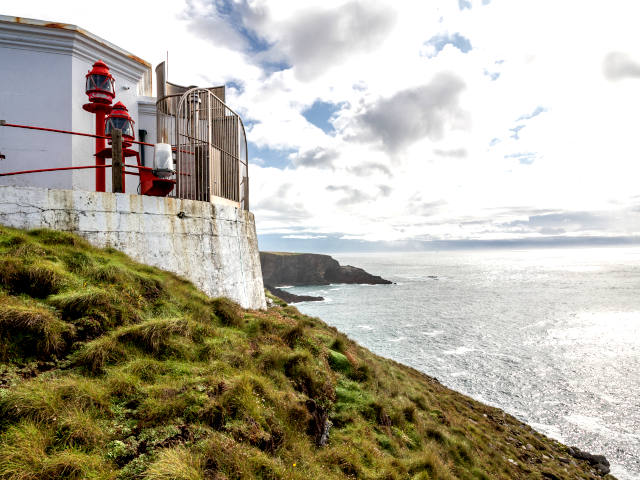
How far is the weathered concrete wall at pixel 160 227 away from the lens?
6824 millimetres

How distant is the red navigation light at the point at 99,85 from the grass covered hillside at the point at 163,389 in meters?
5.49

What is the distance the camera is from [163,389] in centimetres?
428

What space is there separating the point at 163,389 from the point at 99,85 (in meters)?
9.88

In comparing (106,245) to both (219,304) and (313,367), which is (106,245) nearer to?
(219,304)

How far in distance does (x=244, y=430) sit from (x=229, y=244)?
633 cm

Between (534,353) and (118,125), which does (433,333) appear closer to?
(534,353)

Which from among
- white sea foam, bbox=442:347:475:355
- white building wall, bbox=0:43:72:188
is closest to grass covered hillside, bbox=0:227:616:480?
white building wall, bbox=0:43:72:188

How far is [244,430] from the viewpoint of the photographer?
4.18 m

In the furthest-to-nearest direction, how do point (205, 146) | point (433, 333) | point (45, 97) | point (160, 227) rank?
point (433, 333) → point (45, 97) → point (205, 146) → point (160, 227)

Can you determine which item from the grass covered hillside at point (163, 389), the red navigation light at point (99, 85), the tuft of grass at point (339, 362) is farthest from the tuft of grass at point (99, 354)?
A: the red navigation light at point (99, 85)

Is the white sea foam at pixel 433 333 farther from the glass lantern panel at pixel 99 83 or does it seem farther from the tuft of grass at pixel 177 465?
the tuft of grass at pixel 177 465

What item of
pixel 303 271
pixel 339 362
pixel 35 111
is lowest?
pixel 303 271

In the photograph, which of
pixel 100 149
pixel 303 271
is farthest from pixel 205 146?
pixel 303 271

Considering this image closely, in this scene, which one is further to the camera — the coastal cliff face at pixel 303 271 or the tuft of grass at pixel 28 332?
the coastal cliff face at pixel 303 271
